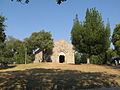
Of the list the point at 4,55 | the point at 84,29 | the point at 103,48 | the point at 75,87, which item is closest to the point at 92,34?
the point at 84,29

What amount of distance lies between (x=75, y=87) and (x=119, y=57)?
3424cm

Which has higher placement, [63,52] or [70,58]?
[63,52]

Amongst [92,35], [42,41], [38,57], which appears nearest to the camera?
[92,35]

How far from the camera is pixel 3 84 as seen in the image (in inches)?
389

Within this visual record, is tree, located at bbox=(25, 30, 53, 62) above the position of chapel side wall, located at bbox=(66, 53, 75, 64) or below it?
above

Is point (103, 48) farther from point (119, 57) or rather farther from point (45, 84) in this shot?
point (45, 84)

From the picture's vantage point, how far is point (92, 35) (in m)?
29.1

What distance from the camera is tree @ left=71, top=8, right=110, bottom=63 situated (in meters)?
29.5

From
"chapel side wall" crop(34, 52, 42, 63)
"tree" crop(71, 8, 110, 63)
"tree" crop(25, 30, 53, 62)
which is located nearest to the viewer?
"tree" crop(71, 8, 110, 63)

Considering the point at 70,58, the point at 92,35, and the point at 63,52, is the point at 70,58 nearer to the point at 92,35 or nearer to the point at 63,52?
the point at 63,52

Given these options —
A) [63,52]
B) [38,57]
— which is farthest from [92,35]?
[38,57]

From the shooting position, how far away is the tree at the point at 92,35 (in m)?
29.5

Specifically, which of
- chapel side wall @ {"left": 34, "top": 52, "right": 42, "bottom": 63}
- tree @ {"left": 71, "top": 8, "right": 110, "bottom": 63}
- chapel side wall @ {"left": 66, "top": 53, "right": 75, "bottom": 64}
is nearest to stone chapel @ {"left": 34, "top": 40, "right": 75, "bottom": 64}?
chapel side wall @ {"left": 66, "top": 53, "right": 75, "bottom": 64}

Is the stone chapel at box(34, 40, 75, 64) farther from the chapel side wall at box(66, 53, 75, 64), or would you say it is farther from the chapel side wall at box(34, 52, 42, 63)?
the chapel side wall at box(34, 52, 42, 63)
